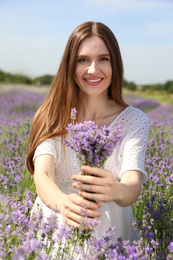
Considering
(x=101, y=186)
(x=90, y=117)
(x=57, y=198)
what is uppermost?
(x=90, y=117)

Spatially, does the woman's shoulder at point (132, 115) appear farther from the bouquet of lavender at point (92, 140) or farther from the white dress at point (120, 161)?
the bouquet of lavender at point (92, 140)

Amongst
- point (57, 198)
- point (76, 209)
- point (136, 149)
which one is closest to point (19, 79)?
point (136, 149)

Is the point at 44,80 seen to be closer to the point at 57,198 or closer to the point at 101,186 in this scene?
the point at 57,198

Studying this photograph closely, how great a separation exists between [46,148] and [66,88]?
48cm

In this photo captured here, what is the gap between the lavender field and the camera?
153 centimetres

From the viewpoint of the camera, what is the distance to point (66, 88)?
2576mm

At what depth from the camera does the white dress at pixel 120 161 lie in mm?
2303

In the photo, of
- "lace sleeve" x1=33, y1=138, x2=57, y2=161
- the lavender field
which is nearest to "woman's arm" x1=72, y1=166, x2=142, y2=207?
the lavender field

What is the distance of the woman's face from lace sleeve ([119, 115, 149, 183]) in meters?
0.36

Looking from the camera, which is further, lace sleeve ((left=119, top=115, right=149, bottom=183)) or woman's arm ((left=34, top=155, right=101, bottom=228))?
lace sleeve ((left=119, top=115, right=149, bottom=183))

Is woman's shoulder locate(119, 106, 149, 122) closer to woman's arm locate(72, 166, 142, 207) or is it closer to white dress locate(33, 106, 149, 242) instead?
white dress locate(33, 106, 149, 242)

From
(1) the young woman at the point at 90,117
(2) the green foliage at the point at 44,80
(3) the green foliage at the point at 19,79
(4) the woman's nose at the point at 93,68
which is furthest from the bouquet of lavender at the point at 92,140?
(3) the green foliage at the point at 19,79

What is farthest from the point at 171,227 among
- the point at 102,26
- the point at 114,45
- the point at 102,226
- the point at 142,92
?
the point at 142,92

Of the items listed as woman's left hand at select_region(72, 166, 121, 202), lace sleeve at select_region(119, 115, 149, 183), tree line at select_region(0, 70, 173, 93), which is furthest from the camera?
tree line at select_region(0, 70, 173, 93)
